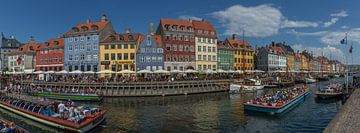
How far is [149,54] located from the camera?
2702 inches

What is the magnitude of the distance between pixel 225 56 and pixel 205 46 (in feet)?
37.2

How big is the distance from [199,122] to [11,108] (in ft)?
83.4

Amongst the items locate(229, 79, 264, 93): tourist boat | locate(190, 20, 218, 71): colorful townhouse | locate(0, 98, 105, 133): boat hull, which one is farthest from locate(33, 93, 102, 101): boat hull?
locate(190, 20, 218, 71): colorful townhouse

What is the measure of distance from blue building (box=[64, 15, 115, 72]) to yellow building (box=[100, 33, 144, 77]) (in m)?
2.15

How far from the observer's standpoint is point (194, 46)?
252ft

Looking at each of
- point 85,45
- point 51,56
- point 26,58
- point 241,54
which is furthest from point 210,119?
point 26,58

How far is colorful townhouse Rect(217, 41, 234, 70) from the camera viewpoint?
85.3 m

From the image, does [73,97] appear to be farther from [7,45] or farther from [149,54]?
[7,45]

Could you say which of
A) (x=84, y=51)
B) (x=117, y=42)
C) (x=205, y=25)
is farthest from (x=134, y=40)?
(x=205, y=25)

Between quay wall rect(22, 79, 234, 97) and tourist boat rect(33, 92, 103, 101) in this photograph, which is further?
quay wall rect(22, 79, 234, 97)

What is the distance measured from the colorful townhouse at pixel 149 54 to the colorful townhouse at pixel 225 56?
23.6m

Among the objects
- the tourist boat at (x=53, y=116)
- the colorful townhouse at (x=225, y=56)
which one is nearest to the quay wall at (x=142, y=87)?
the tourist boat at (x=53, y=116)

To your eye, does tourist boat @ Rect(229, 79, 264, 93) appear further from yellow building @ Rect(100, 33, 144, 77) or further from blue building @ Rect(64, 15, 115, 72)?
blue building @ Rect(64, 15, 115, 72)

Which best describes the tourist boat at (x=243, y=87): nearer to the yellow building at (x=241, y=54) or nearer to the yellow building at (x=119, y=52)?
the yellow building at (x=119, y=52)
